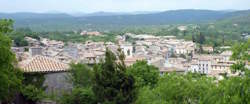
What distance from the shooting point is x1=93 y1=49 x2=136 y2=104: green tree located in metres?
13.7

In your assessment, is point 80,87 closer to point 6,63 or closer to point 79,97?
point 79,97

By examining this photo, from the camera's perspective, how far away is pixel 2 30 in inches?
516

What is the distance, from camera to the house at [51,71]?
16547 mm

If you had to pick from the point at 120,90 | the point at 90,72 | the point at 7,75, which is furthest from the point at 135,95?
the point at 7,75

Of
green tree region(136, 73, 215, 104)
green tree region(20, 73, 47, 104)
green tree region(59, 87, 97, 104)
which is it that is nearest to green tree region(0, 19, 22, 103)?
green tree region(20, 73, 47, 104)

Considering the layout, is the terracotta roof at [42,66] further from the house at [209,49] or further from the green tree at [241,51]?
the house at [209,49]

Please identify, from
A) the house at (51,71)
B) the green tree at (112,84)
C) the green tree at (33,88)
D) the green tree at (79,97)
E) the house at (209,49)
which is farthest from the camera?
the house at (209,49)

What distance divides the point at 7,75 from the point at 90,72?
11.6ft

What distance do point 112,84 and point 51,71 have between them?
12.8 ft

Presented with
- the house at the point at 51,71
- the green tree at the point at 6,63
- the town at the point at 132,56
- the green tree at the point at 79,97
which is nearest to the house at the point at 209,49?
the town at the point at 132,56

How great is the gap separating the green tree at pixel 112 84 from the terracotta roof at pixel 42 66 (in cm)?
328

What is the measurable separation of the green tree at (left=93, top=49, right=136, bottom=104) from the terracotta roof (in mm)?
3281

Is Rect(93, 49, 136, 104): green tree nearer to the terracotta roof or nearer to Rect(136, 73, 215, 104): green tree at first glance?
Rect(136, 73, 215, 104): green tree

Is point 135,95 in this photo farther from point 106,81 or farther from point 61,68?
point 61,68
